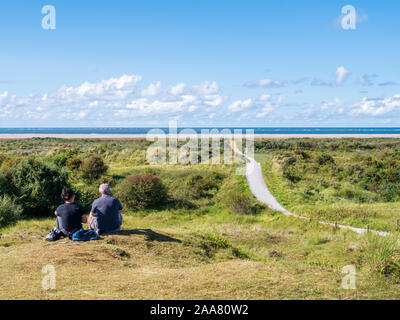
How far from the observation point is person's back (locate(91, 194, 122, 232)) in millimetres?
10422

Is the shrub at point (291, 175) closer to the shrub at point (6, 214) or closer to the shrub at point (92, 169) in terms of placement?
the shrub at point (92, 169)

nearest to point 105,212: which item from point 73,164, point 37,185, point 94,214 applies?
point 94,214

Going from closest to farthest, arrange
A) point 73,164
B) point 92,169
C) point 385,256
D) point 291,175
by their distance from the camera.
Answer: point 385,256
point 92,169
point 73,164
point 291,175

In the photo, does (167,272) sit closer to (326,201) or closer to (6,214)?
(6,214)

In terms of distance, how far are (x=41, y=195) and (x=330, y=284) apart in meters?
20.4

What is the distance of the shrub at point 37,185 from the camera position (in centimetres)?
2364

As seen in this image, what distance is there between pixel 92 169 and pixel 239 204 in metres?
13.7

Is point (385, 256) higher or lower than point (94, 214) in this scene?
lower

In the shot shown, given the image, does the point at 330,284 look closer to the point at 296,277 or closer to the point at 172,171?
the point at 296,277

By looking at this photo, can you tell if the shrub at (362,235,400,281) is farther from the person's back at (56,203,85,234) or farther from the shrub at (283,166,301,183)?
the shrub at (283,166,301,183)

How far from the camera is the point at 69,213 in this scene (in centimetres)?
974

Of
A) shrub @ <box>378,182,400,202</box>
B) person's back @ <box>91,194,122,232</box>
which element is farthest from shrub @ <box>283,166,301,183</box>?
person's back @ <box>91,194,122,232</box>

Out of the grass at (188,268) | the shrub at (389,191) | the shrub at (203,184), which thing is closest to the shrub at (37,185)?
the grass at (188,268)
